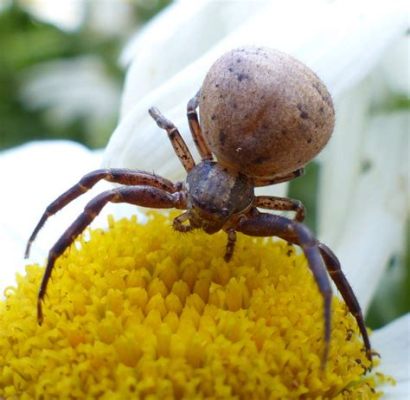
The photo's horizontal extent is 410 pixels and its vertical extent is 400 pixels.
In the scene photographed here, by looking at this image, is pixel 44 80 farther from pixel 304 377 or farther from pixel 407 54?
pixel 304 377

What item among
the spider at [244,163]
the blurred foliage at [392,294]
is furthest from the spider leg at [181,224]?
the blurred foliage at [392,294]

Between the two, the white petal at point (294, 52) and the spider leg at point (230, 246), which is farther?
the white petal at point (294, 52)

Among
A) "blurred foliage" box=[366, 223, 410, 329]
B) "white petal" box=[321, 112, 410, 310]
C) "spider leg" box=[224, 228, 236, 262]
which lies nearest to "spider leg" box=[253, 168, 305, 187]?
"spider leg" box=[224, 228, 236, 262]

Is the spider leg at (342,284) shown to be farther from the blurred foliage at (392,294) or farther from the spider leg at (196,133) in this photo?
the blurred foliage at (392,294)

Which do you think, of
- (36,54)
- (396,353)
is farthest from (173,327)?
(36,54)

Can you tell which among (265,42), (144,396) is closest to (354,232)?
(265,42)

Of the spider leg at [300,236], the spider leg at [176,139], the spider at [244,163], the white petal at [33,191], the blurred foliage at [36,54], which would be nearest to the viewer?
the spider leg at [300,236]

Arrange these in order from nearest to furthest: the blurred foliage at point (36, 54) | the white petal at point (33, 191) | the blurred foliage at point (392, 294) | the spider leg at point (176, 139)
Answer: the spider leg at point (176, 139), the white petal at point (33, 191), the blurred foliage at point (392, 294), the blurred foliage at point (36, 54)
